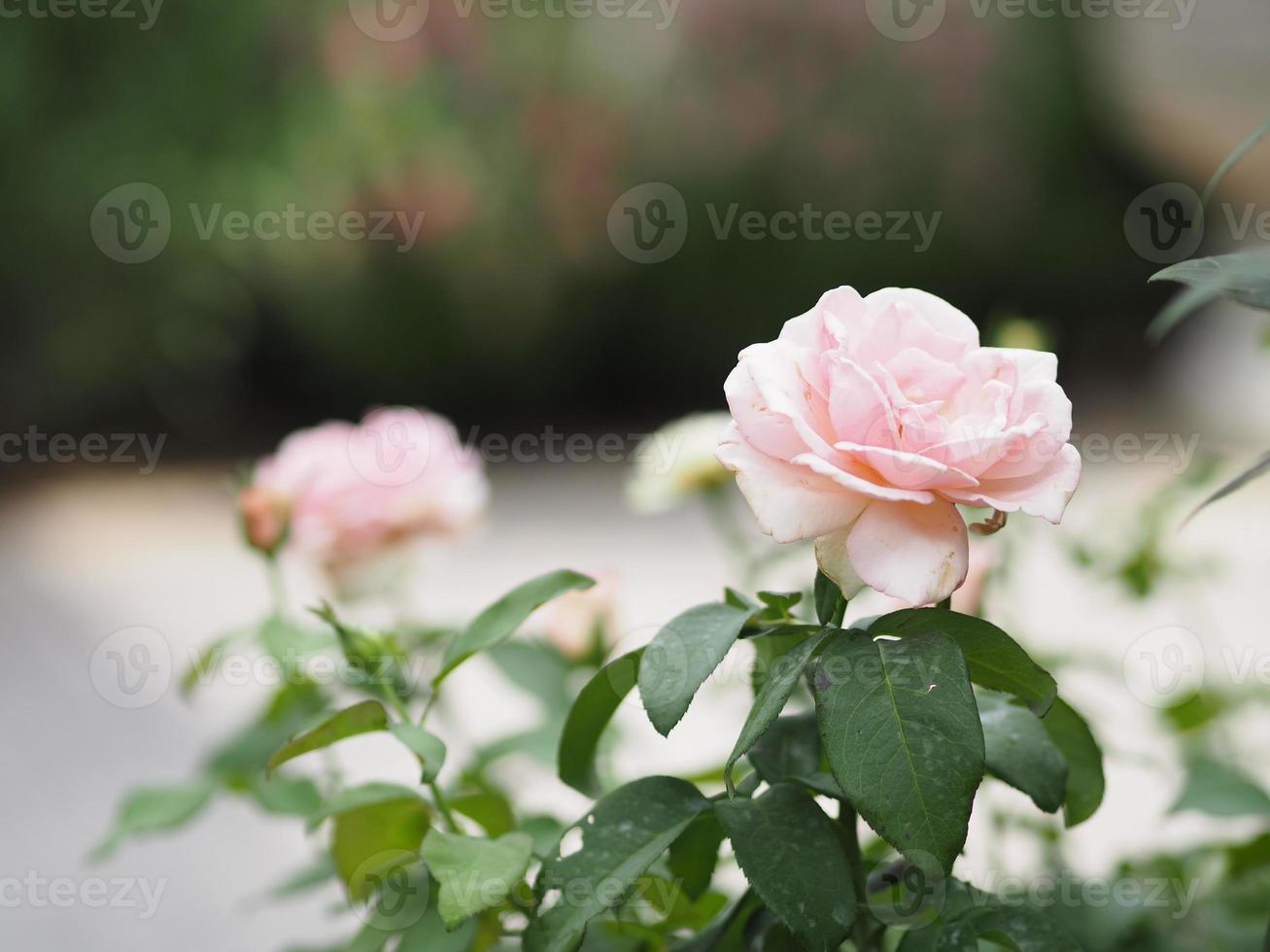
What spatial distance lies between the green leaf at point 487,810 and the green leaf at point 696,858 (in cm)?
6

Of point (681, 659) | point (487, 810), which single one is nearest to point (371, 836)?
point (487, 810)

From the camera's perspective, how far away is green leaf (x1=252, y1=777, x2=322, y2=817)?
0.39 metres

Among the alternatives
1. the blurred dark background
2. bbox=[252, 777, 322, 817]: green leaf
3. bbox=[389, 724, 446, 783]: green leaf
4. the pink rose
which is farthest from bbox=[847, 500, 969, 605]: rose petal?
the blurred dark background

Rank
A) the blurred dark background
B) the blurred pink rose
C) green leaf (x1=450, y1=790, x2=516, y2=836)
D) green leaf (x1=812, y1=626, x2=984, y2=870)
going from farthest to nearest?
the blurred dark background
the blurred pink rose
green leaf (x1=450, y1=790, x2=516, y2=836)
green leaf (x1=812, y1=626, x2=984, y2=870)

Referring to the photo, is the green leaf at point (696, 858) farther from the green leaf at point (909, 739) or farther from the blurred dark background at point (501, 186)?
the blurred dark background at point (501, 186)

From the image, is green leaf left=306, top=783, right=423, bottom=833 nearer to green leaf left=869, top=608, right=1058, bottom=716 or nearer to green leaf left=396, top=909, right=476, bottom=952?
green leaf left=396, top=909, right=476, bottom=952

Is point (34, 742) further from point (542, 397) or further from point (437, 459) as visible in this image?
point (542, 397)

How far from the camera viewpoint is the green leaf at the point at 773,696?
9.1 inches

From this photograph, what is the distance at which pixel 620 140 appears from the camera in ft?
6.73

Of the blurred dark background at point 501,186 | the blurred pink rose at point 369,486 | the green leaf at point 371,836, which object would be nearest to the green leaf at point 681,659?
the green leaf at point 371,836

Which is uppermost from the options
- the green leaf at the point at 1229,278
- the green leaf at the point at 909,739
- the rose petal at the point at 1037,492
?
the green leaf at the point at 1229,278

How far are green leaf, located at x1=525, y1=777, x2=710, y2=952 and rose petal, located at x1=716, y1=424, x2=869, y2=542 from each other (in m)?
0.07

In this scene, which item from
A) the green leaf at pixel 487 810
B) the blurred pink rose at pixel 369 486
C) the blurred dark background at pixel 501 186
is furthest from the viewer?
the blurred dark background at pixel 501 186

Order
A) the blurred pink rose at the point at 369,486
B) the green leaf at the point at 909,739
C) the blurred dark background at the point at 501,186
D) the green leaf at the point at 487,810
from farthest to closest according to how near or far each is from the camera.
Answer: the blurred dark background at the point at 501,186 < the blurred pink rose at the point at 369,486 < the green leaf at the point at 487,810 < the green leaf at the point at 909,739
